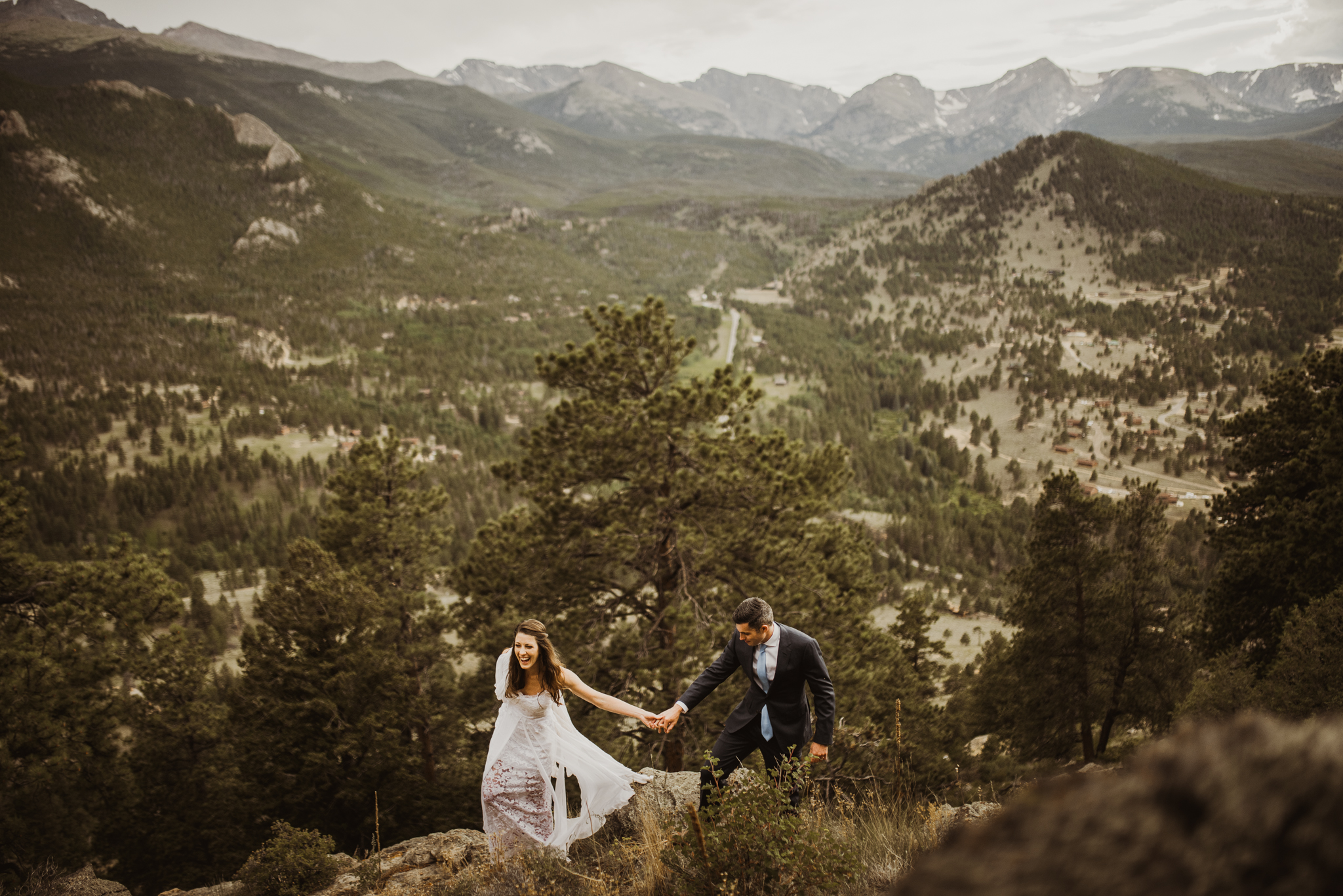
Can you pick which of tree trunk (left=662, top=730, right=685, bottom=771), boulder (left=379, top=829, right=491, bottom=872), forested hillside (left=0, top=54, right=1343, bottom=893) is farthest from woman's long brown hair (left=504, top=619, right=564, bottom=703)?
tree trunk (left=662, top=730, right=685, bottom=771)

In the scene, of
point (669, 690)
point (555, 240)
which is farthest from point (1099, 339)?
Answer: point (555, 240)

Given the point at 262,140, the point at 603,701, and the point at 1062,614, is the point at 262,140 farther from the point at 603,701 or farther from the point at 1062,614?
Result: the point at 603,701

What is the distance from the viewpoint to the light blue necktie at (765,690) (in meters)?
4.77

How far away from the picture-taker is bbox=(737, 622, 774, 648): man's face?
4664 mm

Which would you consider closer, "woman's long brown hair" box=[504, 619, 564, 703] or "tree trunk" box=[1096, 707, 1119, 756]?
"woman's long brown hair" box=[504, 619, 564, 703]

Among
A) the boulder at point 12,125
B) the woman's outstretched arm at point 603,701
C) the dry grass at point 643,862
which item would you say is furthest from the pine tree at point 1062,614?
the boulder at point 12,125

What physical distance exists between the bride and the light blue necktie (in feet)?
2.77

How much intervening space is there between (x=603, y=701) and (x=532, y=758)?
69 centimetres

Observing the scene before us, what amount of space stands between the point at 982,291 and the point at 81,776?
424 ft

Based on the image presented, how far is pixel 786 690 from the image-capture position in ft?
15.9

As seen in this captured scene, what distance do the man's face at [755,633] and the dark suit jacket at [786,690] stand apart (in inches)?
4.4

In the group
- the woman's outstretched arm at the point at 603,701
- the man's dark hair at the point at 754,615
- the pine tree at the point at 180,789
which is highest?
the man's dark hair at the point at 754,615

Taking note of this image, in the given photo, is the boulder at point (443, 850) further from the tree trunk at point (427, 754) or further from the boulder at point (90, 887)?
the tree trunk at point (427, 754)

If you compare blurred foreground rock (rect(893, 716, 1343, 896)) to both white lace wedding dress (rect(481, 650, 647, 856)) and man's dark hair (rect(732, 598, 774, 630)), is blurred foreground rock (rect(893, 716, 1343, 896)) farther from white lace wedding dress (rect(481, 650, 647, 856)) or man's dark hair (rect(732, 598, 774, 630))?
white lace wedding dress (rect(481, 650, 647, 856))
